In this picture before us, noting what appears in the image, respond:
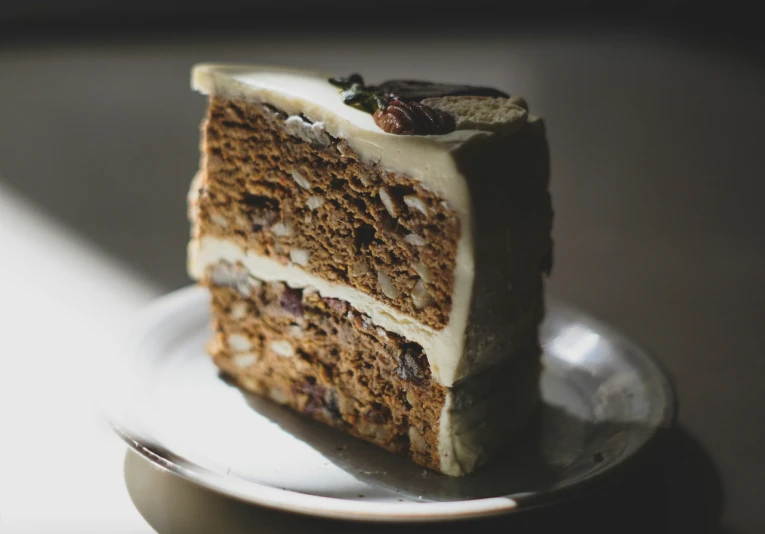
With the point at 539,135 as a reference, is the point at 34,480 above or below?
below

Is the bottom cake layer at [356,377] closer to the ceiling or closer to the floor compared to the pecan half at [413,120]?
closer to the floor

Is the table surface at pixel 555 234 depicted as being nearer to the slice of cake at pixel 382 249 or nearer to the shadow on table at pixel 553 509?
the shadow on table at pixel 553 509

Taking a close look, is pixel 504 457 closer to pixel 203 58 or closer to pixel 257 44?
pixel 203 58

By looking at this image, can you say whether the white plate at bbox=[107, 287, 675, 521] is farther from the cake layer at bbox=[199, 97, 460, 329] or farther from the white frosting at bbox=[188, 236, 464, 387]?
the cake layer at bbox=[199, 97, 460, 329]

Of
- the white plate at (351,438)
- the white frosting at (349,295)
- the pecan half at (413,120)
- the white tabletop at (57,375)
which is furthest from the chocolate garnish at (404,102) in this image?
the white tabletop at (57,375)

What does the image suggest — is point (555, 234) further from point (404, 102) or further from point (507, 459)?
point (404, 102)

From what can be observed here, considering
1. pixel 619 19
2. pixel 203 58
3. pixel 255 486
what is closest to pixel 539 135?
pixel 255 486
